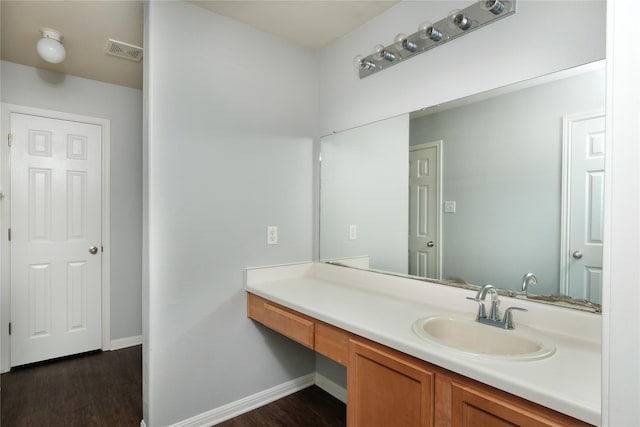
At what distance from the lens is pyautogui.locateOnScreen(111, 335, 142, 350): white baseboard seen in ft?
10.2

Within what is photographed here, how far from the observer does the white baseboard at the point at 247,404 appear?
196 cm

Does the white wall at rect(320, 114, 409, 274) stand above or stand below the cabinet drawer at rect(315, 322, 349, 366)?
above

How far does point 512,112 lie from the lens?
4.85ft

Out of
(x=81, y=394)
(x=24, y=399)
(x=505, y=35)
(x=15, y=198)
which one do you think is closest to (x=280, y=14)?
(x=505, y=35)

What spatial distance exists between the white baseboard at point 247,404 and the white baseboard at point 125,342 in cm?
163

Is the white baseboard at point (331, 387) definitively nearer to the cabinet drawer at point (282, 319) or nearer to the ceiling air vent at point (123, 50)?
the cabinet drawer at point (282, 319)

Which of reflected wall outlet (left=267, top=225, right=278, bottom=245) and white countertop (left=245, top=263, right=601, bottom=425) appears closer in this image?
white countertop (left=245, top=263, right=601, bottom=425)

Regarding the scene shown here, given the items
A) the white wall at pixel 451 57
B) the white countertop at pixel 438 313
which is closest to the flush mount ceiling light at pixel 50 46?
the white wall at pixel 451 57

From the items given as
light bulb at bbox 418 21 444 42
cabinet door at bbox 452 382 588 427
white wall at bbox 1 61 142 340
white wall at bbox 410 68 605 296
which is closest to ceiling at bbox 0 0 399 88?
light bulb at bbox 418 21 444 42

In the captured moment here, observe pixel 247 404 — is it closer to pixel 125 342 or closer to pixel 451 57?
pixel 125 342

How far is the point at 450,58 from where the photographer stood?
1682mm

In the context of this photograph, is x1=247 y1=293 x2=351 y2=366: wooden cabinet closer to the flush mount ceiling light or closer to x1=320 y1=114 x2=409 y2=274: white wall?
x1=320 y1=114 x2=409 y2=274: white wall

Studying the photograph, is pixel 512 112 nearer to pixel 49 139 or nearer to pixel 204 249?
pixel 204 249

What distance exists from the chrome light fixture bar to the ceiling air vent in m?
1.62
